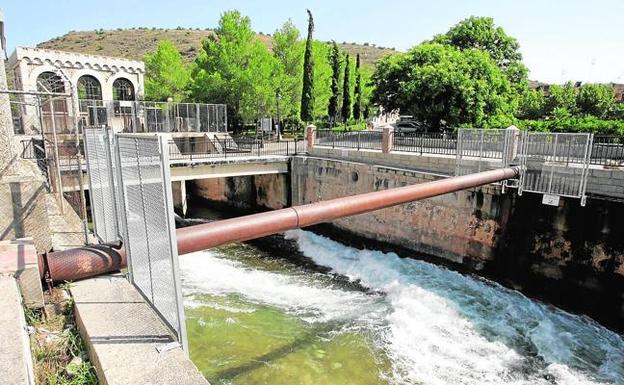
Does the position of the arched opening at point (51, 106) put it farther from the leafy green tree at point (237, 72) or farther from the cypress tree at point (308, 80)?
the cypress tree at point (308, 80)

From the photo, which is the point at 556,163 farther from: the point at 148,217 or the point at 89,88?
the point at 89,88

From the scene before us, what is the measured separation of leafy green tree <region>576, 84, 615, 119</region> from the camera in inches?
1746

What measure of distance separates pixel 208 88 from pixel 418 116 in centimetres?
1599

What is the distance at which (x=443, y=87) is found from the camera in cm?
2319

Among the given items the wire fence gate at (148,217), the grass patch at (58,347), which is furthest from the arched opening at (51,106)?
the grass patch at (58,347)

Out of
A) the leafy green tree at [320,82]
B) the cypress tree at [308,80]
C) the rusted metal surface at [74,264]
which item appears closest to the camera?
the rusted metal surface at [74,264]

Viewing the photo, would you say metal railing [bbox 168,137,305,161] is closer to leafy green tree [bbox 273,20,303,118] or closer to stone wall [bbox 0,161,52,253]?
leafy green tree [bbox 273,20,303,118]

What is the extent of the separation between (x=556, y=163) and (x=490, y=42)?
2580 cm

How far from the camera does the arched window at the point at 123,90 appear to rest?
33188mm

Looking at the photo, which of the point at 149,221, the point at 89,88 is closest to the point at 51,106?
the point at 149,221

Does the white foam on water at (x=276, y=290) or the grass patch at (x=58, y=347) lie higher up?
the grass patch at (x=58, y=347)

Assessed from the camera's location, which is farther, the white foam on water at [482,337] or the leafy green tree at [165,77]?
the leafy green tree at [165,77]

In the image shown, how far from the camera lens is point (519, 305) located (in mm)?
11297

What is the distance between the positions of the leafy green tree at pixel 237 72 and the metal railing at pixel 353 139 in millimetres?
10751
